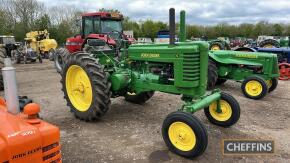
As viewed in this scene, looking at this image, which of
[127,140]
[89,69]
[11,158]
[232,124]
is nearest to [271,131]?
[232,124]

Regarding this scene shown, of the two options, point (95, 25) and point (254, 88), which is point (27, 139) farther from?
point (95, 25)

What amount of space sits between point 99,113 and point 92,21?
7.62 metres

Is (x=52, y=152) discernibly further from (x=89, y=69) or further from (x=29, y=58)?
(x=29, y=58)

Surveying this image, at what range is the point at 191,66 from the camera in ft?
13.7

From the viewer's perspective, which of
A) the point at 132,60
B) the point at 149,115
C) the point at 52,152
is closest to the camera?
the point at 52,152

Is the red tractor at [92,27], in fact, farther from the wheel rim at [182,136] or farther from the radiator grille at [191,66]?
the wheel rim at [182,136]

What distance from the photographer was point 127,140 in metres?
4.47

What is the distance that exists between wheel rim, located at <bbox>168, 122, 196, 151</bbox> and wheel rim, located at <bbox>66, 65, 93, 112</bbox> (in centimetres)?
187

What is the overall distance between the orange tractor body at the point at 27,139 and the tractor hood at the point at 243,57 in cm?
627

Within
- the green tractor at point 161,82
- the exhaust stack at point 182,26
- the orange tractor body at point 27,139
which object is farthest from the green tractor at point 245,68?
the orange tractor body at point 27,139

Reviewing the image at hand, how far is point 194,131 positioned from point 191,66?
3.18 ft

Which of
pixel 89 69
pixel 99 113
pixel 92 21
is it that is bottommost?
pixel 99 113

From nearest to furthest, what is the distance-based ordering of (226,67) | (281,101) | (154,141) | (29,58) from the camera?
(154,141) < (281,101) < (226,67) < (29,58)

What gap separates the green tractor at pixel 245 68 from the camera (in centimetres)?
767
